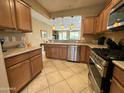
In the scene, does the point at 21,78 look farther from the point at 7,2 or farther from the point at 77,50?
the point at 77,50

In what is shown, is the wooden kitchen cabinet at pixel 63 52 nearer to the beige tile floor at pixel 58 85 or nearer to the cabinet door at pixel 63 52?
the cabinet door at pixel 63 52

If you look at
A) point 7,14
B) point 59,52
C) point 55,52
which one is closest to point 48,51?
point 55,52

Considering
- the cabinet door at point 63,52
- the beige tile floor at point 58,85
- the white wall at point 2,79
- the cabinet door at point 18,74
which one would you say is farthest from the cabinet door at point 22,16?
the cabinet door at point 63,52

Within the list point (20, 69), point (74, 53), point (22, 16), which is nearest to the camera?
point (20, 69)

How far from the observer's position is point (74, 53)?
317cm

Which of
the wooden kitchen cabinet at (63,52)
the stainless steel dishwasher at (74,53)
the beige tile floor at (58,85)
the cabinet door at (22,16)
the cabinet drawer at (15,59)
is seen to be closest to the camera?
the cabinet drawer at (15,59)

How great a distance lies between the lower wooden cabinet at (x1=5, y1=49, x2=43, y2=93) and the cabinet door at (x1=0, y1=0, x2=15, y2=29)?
0.72 metres

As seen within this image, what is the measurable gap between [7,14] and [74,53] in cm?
265

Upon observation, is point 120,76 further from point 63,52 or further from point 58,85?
point 63,52

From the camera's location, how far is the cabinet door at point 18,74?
1.24 meters

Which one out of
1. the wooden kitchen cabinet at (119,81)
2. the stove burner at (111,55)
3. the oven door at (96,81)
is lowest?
the oven door at (96,81)

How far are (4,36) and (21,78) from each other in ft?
3.76

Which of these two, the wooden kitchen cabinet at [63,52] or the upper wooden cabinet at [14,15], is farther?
the wooden kitchen cabinet at [63,52]

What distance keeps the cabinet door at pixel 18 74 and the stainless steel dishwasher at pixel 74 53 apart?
78.1 inches
